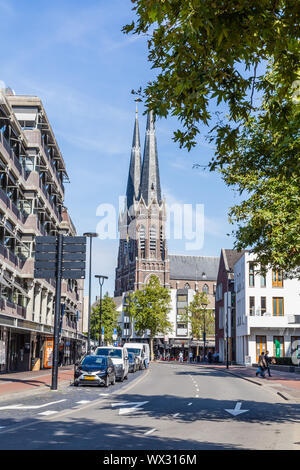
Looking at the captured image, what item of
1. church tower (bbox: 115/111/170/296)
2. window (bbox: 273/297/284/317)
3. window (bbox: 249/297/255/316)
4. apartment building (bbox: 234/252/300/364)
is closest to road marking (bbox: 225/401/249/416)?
apartment building (bbox: 234/252/300/364)

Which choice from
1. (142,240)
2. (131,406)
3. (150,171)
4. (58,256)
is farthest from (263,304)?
(150,171)

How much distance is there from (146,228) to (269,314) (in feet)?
239

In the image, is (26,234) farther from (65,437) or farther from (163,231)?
(163,231)

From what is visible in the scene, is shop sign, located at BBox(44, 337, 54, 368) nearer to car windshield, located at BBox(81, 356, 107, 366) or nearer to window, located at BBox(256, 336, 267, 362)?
car windshield, located at BBox(81, 356, 107, 366)

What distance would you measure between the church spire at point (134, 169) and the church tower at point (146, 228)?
0.95 feet

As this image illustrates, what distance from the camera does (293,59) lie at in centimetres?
807

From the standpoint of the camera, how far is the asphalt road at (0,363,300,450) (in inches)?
384

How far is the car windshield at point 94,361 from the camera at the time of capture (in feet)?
85.0

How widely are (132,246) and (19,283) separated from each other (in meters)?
102

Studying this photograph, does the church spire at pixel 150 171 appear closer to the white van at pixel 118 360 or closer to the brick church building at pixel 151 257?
the brick church building at pixel 151 257

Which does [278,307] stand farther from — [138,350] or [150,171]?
[150,171]

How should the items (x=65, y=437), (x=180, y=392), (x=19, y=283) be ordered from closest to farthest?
(x=65, y=437) < (x=180, y=392) < (x=19, y=283)

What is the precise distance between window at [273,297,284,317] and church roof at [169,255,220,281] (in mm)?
78390
